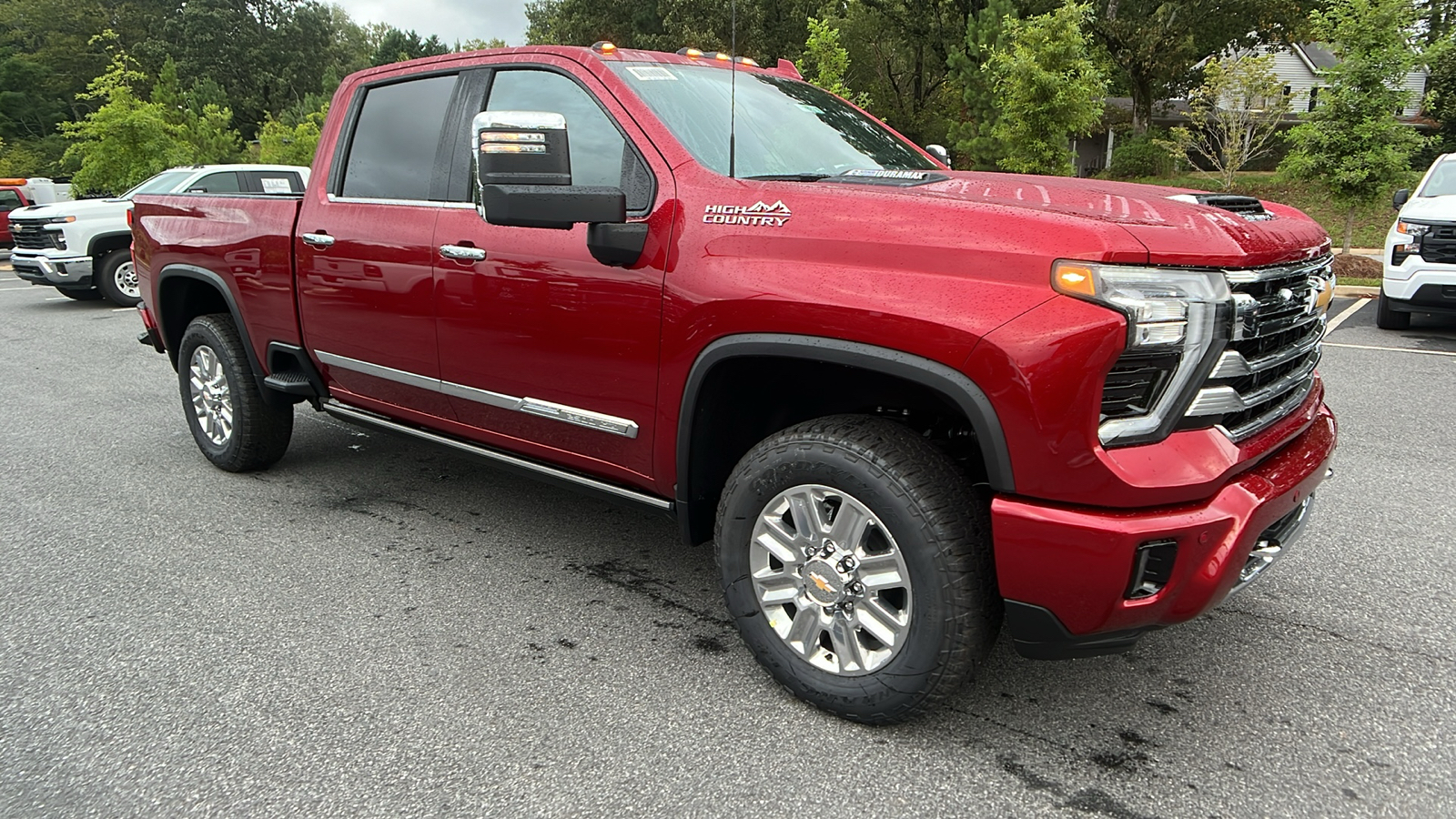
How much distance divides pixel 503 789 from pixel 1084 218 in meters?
1.97

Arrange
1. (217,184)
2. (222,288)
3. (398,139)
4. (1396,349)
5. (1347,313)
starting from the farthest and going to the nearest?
(217,184) < (1347,313) < (1396,349) < (222,288) < (398,139)

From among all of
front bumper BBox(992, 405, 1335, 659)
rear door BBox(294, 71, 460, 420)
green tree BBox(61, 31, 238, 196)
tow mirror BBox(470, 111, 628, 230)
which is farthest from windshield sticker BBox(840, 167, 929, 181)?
green tree BBox(61, 31, 238, 196)

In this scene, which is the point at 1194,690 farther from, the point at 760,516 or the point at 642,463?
the point at 642,463

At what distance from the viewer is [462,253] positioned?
323 cm

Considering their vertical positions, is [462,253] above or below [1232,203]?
below

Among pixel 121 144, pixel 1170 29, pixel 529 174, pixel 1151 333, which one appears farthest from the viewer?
pixel 1170 29

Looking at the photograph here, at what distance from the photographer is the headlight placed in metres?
2.02

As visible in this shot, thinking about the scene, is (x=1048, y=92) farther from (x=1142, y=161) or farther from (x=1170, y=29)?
(x=1170, y=29)

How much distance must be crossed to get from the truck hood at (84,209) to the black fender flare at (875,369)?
40.5ft

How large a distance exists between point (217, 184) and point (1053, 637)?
12.3m

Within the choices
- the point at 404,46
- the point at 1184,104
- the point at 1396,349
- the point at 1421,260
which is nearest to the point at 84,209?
the point at 1396,349

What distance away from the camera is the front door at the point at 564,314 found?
9.16ft

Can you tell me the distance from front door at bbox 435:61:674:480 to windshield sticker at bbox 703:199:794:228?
0.17 metres

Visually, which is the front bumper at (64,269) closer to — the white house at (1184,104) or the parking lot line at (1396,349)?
the parking lot line at (1396,349)
